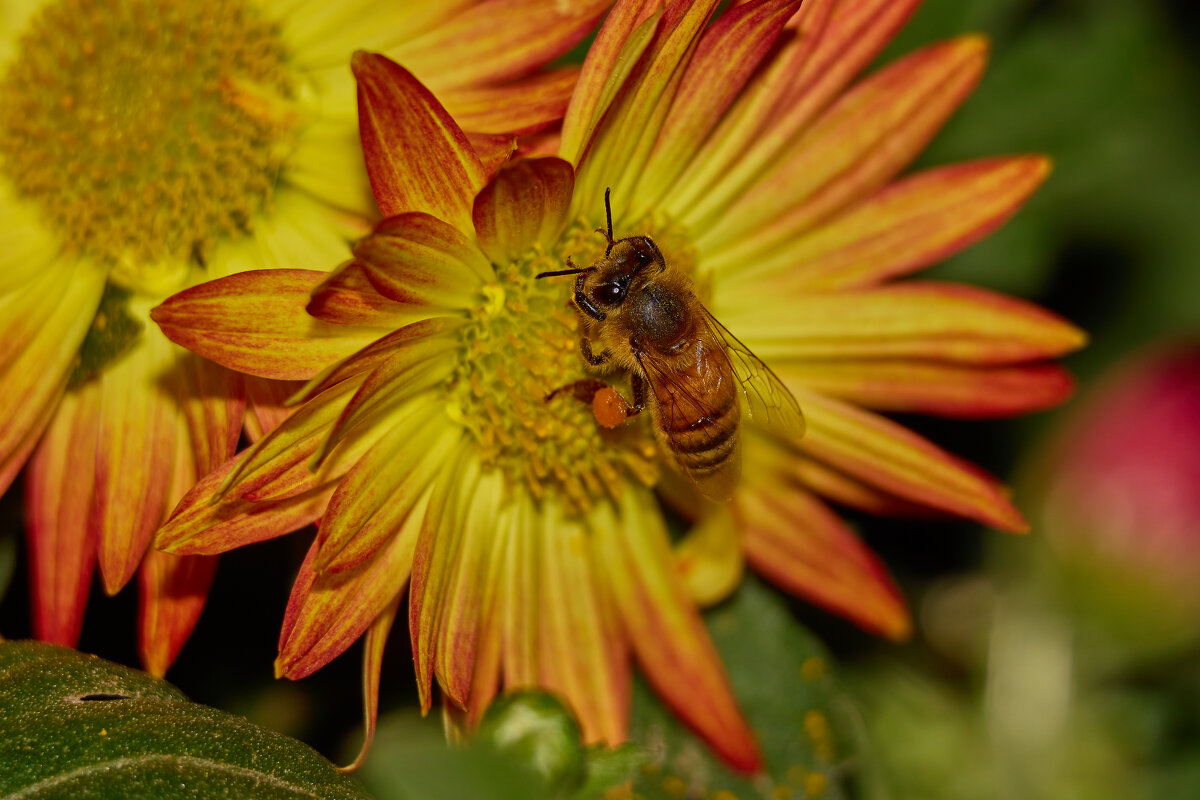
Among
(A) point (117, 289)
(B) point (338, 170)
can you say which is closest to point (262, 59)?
(B) point (338, 170)

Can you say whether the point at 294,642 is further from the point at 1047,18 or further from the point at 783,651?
the point at 1047,18

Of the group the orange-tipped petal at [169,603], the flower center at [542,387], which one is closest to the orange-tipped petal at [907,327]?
the flower center at [542,387]

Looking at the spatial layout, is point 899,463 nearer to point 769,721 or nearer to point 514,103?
point 769,721

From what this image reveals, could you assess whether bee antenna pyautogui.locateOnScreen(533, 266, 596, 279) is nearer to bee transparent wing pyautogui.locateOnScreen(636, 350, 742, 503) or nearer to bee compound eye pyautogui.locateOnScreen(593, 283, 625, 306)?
bee compound eye pyautogui.locateOnScreen(593, 283, 625, 306)

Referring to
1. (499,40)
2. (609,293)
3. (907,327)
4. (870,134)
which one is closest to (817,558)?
(907,327)

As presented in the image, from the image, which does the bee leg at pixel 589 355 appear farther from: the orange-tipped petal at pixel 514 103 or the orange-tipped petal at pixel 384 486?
the orange-tipped petal at pixel 514 103

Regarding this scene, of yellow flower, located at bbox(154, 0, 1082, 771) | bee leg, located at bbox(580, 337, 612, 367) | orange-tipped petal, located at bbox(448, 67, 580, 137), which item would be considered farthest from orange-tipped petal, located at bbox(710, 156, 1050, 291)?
orange-tipped petal, located at bbox(448, 67, 580, 137)
